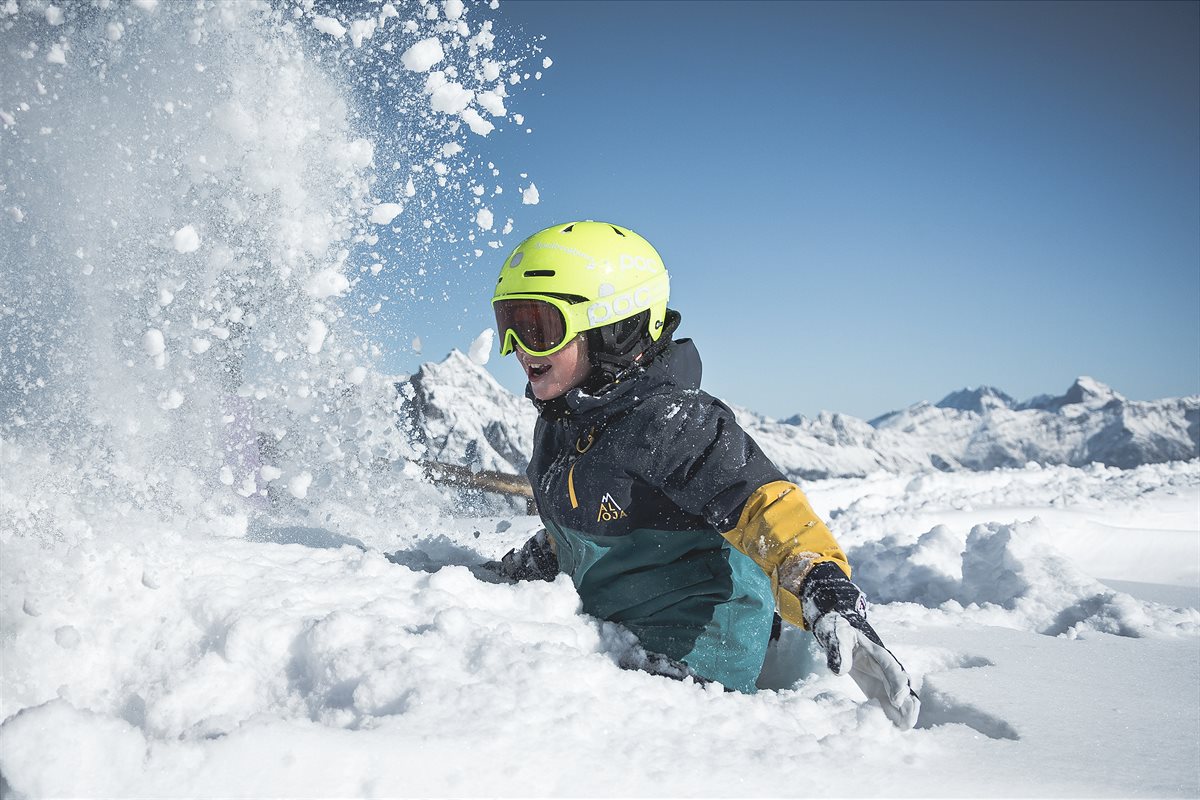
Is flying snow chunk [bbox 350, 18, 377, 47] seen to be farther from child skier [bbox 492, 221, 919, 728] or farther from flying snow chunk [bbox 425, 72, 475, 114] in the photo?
child skier [bbox 492, 221, 919, 728]

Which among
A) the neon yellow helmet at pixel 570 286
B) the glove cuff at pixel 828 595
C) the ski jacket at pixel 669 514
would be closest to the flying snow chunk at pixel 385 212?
the neon yellow helmet at pixel 570 286

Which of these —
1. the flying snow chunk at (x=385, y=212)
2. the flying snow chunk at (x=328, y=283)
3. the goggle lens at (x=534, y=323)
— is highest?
the flying snow chunk at (x=385, y=212)

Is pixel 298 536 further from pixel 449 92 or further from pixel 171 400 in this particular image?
pixel 449 92

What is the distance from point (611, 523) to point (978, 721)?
45.5 inches

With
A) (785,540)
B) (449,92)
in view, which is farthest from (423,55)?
(785,540)

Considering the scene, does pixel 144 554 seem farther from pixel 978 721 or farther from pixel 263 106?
pixel 263 106

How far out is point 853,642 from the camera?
5.52 feet

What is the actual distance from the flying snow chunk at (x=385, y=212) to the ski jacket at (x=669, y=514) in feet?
8.62

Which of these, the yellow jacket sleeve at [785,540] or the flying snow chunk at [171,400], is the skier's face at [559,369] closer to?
the yellow jacket sleeve at [785,540]

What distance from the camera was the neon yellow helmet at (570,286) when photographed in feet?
7.95

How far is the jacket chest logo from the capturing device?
2.35 m

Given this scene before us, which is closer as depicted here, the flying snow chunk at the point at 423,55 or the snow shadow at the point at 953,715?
the snow shadow at the point at 953,715

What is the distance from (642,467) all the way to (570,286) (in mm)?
659

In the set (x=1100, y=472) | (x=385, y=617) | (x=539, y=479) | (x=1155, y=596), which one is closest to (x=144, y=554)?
(x=385, y=617)
